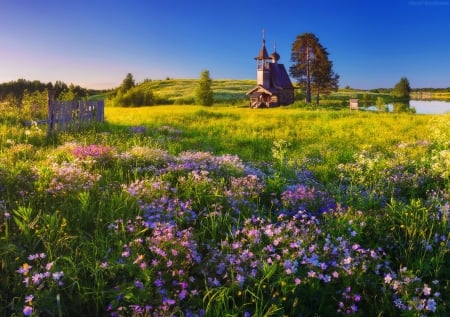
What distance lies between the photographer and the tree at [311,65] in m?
56.2

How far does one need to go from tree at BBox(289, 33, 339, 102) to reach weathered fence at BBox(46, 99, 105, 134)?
4218cm

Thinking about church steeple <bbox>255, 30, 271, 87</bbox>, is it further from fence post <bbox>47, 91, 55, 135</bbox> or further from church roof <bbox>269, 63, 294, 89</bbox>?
fence post <bbox>47, 91, 55, 135</bbox>

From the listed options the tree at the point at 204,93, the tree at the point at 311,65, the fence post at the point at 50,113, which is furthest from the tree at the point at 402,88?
the fence post at the point at 50,113

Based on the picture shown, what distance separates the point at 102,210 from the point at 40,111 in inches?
619

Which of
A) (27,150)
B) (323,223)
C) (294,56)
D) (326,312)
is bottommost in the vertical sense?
(326,312)

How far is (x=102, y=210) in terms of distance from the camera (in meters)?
5.25

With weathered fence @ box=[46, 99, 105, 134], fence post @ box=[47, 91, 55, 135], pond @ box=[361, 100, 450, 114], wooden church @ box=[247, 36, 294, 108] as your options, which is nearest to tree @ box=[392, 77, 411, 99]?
pond @ box=[361, 100, 450, 114]

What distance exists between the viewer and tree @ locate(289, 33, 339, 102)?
56.2 meters

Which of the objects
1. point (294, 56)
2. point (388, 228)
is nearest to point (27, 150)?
point (388, 228)

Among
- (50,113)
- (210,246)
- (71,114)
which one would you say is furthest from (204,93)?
(210,246)

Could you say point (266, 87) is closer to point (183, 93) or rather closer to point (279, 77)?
point (279, 77)

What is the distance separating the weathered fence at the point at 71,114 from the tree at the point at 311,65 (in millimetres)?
42178

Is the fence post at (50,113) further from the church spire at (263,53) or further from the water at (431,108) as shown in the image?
the church spire at (263,53)

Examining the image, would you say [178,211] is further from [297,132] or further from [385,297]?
[297,132]
